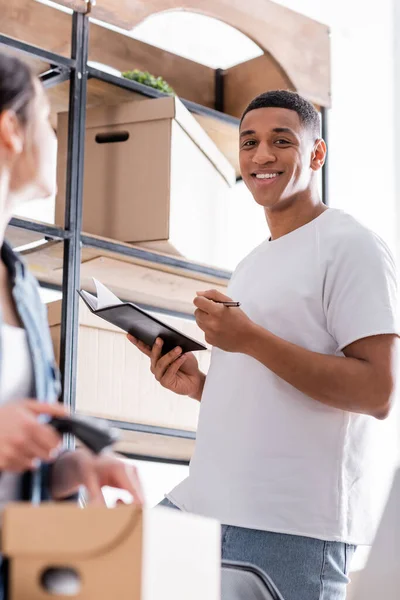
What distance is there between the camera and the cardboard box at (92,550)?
0.85 metres

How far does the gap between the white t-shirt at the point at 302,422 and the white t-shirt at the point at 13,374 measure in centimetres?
59

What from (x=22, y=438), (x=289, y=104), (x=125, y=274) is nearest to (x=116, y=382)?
(x=125, y=274)

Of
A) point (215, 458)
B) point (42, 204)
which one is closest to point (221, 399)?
point (215, 458)

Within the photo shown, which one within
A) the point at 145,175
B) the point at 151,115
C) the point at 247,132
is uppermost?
the point at 151,115

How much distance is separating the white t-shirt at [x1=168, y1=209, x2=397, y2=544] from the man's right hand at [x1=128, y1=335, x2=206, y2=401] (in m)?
0.12

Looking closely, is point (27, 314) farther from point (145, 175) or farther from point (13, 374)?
point (145, 175)

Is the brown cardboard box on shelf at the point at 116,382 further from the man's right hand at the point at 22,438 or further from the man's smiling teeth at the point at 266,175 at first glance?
the man's right hand at the point at 22,438

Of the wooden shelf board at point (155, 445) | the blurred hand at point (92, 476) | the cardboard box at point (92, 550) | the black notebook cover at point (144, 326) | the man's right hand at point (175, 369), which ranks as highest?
the black notebook cover at point (144, 326)

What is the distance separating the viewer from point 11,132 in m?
1.12

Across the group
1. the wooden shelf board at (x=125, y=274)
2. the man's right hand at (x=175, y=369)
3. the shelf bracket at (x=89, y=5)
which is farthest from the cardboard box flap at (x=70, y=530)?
the shelf bracket at (x=89, y=5)

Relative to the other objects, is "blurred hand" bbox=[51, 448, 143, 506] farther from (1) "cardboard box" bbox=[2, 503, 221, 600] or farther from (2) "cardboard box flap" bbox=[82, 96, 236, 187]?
(2) "cardboard box flap" bbox=[82, 96, 236, 187]

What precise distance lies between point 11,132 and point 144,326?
660 millimetres

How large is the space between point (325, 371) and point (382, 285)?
196mm

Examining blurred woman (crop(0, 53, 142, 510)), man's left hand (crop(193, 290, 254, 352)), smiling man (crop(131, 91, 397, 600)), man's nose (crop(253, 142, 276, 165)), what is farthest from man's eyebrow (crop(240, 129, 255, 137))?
blurred woman (crop(0, 53, 142, 510))
